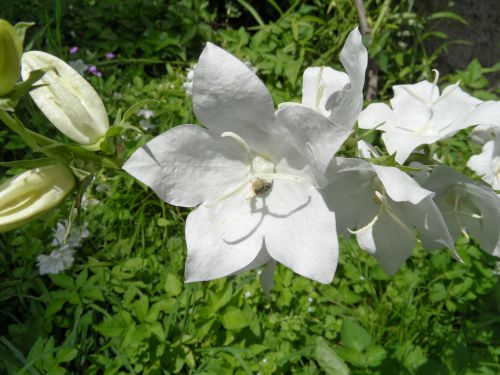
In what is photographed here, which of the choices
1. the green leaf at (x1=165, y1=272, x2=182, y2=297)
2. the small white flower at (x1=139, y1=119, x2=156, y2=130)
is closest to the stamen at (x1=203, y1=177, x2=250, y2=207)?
the green leaf at (x1=165, y1=272, x2=182, y2=297)

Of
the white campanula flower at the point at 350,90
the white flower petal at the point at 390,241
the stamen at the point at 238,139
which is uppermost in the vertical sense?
the white campanula flower at the point at 350,90

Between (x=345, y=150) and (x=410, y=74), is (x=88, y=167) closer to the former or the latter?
(x=345, y=150)

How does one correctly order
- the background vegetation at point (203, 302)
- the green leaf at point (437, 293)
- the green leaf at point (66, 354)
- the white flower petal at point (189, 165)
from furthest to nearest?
the green leaf at point (437, 293) < the background vegetation at point (203, 302) < the green leaf at point (66, 354) < the white flower petal at point (189, 165)

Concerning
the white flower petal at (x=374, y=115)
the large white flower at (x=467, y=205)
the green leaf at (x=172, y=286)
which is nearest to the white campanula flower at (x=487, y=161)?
the large white flower at (x=467, y=205)

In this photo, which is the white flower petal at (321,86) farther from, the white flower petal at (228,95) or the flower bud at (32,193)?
the flower bud at (32,193)

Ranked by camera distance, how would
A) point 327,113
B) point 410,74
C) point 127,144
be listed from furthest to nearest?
point 410,74
point 127,144
point 327,113

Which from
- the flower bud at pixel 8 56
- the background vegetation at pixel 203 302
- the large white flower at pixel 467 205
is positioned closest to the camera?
the flower bud at pixel 8 56

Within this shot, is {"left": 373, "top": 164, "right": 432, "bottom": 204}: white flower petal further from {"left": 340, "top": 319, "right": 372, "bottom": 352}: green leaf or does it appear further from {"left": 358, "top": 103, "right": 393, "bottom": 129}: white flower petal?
{"left": 340, "top": 319, "right": 372, "bottom": 352}: green leaf

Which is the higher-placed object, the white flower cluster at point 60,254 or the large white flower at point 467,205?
the large white flower at point 467,205

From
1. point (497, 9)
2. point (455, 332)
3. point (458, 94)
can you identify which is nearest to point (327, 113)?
point (458, 94)
